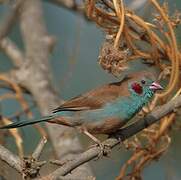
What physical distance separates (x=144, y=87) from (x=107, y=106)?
0.21 meters

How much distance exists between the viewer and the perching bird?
2.96 metres

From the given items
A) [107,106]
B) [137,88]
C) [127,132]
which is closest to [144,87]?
[137,88]

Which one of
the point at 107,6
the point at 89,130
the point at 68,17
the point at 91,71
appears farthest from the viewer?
the point at 68,17

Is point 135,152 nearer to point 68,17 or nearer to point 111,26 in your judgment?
point 111,26

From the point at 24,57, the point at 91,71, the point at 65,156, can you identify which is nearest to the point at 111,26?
the point at 65,156

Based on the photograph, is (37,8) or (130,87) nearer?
(130,87)

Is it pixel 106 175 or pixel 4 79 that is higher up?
pixel 4 79

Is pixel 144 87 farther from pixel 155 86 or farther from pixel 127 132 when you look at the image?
pixel 127 132

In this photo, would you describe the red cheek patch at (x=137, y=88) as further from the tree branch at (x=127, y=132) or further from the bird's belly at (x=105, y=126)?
the tree branch at (x=127, y=132)

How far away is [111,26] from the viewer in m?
2.68

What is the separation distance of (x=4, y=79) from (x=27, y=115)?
27 centimetres

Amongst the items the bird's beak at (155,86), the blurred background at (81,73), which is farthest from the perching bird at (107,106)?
the blurred background at (81,73)

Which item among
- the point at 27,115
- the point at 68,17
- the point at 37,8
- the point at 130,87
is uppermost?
the point at 68,17

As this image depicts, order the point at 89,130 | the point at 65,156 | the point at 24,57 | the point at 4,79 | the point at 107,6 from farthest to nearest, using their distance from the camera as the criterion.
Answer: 1. the point at 24,57
2. the point at 4,79
3. the point at 65,156
4. the point at 89,130
5. the point at 107,6
